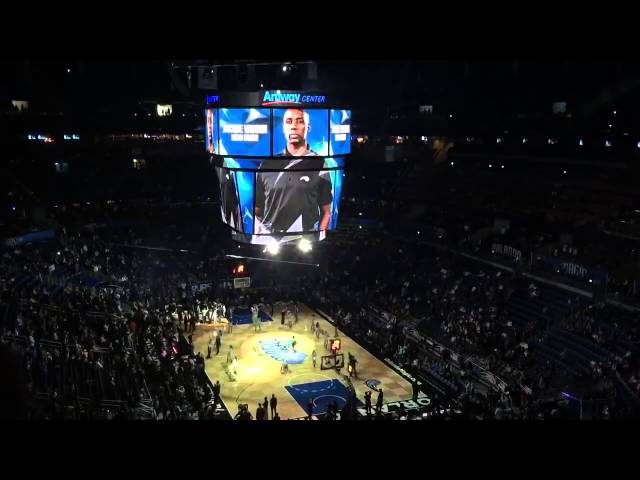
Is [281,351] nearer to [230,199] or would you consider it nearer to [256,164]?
[230,199]

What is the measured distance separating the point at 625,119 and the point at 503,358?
2080cm

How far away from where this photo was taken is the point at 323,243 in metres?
38.2

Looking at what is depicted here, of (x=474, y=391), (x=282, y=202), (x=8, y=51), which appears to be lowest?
(x=474, y=391)

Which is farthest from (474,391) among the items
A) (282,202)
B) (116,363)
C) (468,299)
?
(116,363)

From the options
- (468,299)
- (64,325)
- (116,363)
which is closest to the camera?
(116,363)

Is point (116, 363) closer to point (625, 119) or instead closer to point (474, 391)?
point (474, 391)

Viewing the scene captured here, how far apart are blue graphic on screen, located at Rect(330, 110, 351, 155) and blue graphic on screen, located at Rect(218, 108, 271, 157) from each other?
8.75 ft

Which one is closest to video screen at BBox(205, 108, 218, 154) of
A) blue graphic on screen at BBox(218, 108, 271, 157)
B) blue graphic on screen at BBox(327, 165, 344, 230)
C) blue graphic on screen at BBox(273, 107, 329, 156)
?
blue graphic on screen at BBox(218, 108, 271, 157)

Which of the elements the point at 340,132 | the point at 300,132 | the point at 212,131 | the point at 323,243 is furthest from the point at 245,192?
the point at 323,243

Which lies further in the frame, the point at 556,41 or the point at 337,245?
the point at 337,245

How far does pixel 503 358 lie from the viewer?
21.8 metres

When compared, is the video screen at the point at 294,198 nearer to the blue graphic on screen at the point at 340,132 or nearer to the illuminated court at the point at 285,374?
the blue graphic on screen at the point at 340,132

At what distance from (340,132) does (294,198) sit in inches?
124

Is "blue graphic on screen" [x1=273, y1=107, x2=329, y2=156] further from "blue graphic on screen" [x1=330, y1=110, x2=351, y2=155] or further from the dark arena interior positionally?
"blue graphic on screen" [x1=330, y1=110, x2=351, y2=155]
